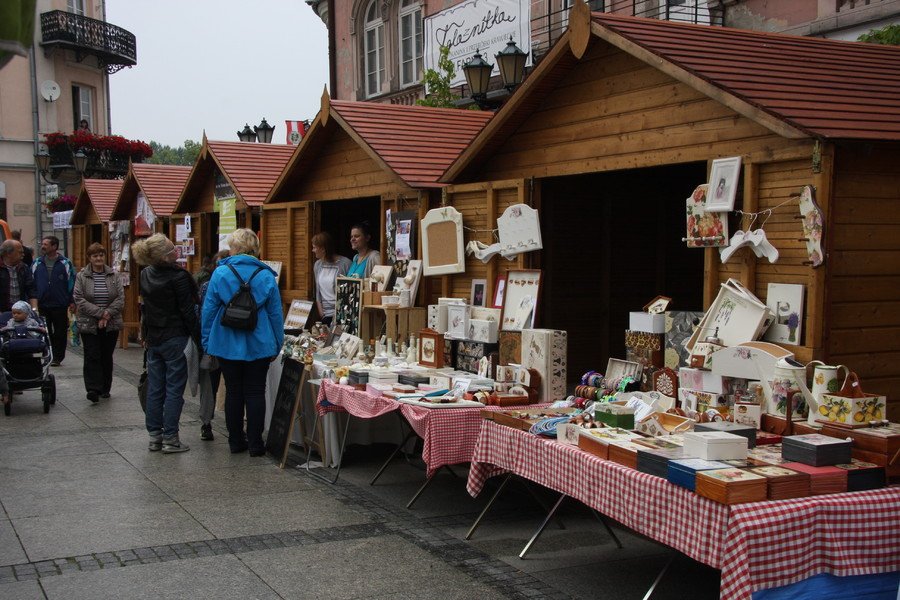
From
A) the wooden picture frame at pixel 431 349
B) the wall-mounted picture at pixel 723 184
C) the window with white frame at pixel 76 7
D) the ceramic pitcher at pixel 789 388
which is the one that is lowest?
the wooden picture frame at pixel 431 349

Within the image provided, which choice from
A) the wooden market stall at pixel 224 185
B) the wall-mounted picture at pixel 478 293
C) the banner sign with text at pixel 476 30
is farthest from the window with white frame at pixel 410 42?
the wall-mounted picture at pixel 478 293

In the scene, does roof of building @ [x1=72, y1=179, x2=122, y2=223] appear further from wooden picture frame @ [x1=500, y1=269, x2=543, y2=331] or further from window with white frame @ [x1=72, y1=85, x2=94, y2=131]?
window with white frame @ [x1=72, y1=85, x2=94, y2=131]

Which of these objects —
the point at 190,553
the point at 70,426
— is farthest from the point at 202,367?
the point at 190,553

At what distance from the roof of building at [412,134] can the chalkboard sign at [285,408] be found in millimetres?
1979

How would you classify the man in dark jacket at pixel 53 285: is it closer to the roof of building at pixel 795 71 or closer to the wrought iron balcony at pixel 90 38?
the roof of building at pixel 795 71

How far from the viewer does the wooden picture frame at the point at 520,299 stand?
24.3 ft

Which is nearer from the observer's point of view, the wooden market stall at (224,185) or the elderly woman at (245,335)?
the elderly woman at (245,335)

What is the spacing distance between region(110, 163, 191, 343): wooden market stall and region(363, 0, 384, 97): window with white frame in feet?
20.4

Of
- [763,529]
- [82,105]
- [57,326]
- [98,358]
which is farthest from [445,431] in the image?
[82,105]

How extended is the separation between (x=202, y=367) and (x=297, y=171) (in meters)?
3.15

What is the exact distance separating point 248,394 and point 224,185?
5704 mm

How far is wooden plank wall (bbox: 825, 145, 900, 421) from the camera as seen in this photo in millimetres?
5309

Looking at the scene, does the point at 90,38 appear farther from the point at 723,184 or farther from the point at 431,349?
the point at 723,184

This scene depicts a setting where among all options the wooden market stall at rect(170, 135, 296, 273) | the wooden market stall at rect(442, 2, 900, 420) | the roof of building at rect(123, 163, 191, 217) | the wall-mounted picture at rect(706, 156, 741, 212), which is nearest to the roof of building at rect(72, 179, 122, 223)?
the roof of building at rect(123, 163, 191, 217)
